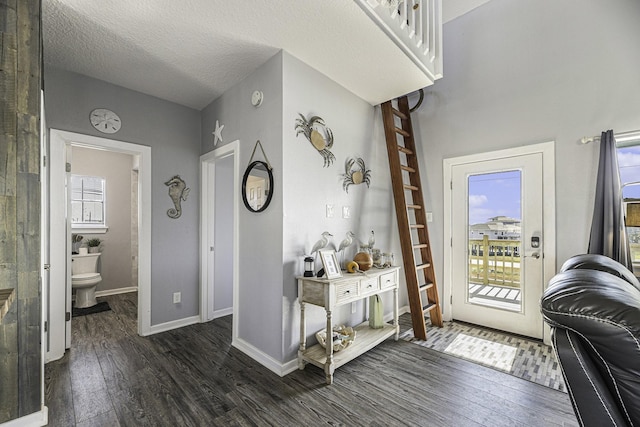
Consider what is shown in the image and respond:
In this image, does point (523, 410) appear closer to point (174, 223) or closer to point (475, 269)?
point (475, 269)

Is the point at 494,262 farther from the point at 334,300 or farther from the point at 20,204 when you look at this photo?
the point at 20,204

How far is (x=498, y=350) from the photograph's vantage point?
8.76 feet

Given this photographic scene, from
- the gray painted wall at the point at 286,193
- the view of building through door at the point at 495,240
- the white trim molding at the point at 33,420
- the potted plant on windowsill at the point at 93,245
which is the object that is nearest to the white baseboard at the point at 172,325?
the gray painted wall at the point at 286,193

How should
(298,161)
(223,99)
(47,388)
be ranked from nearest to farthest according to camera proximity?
(47,388) → (298,161) → (223,99)

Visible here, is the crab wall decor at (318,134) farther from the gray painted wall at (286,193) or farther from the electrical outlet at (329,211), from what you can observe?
the electrical outlet at (329,211)

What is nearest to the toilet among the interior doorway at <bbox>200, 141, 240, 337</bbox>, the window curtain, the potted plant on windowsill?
the potted plant on windowsill

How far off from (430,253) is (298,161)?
197 cm

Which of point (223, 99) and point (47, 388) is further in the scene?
point (223, 99)

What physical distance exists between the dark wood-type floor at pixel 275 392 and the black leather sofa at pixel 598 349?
121cm

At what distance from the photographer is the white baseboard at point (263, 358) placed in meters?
2.28

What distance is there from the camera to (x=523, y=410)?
1852 millimetres

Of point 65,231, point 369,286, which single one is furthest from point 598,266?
point 65,231

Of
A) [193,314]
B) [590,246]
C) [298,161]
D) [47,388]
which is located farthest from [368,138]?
[47,388]

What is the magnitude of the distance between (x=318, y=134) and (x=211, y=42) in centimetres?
109
